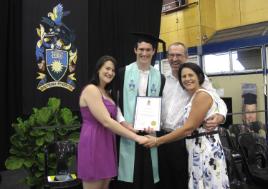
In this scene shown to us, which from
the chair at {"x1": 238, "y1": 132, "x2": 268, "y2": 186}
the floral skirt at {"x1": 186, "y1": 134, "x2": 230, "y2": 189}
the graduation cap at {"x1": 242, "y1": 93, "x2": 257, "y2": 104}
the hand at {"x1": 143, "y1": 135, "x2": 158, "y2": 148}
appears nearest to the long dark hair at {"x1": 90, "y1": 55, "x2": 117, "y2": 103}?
the hand at {"x1": 143, "y1": 135, "x2": 158, "y2": 148}

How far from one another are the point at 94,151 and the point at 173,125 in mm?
711

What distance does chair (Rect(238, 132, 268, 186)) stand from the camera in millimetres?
3436

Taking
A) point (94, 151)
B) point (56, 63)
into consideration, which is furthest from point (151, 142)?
point (56, 63)

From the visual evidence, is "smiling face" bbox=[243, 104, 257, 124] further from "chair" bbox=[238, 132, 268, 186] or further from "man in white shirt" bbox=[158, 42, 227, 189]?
"man in white shirt" bbox=[158, 42, 227, 189]

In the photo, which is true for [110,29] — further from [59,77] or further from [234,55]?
[234,55]

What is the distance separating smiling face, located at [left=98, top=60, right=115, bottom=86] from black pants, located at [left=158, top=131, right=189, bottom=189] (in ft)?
2.25

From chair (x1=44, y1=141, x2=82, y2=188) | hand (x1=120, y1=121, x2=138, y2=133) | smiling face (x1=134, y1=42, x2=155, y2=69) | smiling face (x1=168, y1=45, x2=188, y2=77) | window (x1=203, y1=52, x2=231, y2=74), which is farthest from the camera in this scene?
window (x1=203, y1=52, x2=231, y2=74)

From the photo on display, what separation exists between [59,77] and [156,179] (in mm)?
2744

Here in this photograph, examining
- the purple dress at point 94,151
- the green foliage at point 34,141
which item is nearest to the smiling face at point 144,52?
the purple dress at point 94,151

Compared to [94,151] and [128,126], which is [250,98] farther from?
[94,151]

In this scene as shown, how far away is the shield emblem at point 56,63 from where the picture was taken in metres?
4.58

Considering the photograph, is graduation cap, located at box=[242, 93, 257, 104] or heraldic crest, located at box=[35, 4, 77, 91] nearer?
heraldic crest, located at box=[35, 4, 77, 91]

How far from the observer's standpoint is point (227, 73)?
792cm

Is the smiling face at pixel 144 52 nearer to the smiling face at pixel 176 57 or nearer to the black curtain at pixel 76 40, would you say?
the smiling face at pixel 176 57
